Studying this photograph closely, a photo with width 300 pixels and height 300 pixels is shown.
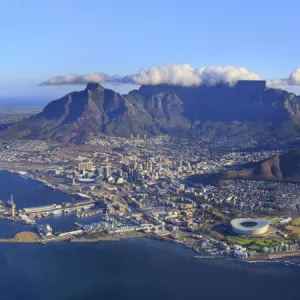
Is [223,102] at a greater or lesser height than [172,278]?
greater

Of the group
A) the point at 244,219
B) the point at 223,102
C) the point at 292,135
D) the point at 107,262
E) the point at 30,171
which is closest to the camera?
the point at 107,262

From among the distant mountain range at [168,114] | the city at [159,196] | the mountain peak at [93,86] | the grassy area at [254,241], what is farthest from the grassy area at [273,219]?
the mountain peak at [93,86]

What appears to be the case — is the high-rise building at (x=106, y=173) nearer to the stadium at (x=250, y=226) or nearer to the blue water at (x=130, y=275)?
the stadium at (x=250, y=226)

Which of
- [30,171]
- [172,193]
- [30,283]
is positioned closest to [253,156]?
[172,193]

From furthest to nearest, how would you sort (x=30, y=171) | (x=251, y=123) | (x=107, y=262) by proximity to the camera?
(x=251, y=123) < (x=30, y=171) < (x=107, y=262)

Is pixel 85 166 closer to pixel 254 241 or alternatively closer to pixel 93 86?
pixel 254 241

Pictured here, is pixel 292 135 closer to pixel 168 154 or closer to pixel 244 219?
pixel 168 154

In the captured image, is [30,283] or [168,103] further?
[168,103]

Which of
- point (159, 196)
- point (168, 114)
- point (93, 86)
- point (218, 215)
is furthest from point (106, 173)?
point (93, 86)
